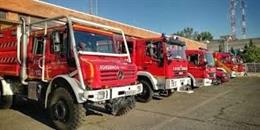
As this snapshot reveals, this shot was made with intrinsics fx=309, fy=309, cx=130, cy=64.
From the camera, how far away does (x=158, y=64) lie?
12.3 meters

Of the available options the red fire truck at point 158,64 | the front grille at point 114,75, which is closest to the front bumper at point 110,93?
the front grille at point 114,75

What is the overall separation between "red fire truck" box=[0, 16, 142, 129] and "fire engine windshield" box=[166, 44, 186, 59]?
3397mm

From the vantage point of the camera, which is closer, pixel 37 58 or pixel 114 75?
pixel 114 75

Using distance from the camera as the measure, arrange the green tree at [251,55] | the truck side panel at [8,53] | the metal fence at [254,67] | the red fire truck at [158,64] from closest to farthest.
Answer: the truck side panel at [8,53] → the red fire truck at [158,64] → the metal fence at [254,67] → the green tree at [251,55]

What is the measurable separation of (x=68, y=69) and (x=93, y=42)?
105cm

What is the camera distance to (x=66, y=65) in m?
7.77

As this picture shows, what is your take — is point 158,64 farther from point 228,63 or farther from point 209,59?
point 228,63

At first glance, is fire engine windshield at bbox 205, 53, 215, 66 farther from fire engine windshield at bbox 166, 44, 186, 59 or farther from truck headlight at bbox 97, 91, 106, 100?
truck headlight at bbox 97, 91, 106, 100

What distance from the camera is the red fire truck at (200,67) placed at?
17100mm

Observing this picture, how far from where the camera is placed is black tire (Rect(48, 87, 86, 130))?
7273mm

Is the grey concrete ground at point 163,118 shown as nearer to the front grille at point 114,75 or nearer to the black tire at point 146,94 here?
the black tire at point 146,94

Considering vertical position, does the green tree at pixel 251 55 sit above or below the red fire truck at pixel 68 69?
above

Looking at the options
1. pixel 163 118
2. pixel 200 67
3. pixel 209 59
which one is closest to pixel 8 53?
pixel 163 118

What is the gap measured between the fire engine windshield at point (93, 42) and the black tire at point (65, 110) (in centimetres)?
121
